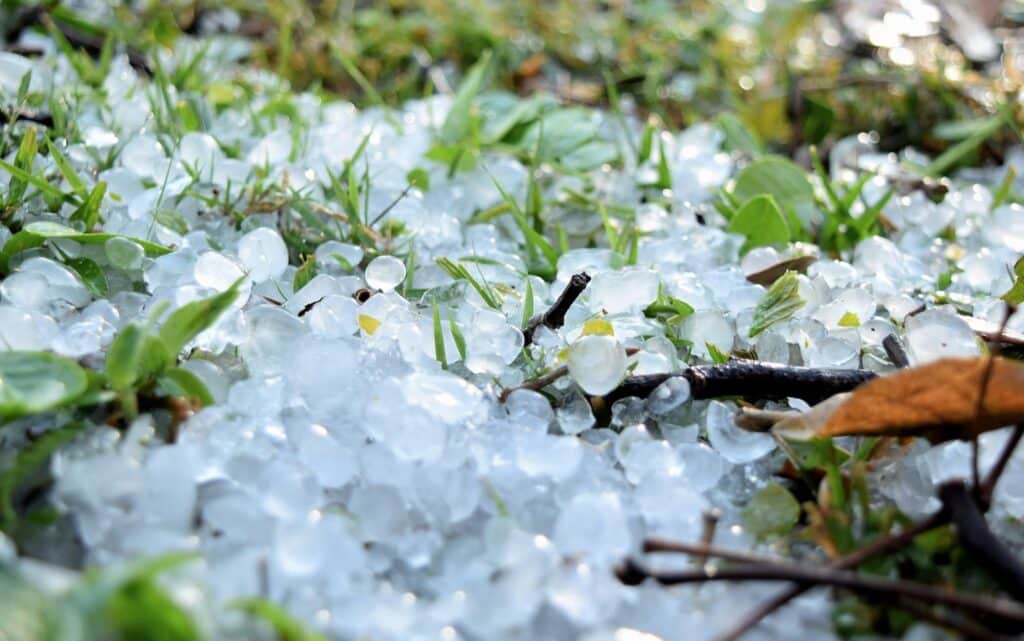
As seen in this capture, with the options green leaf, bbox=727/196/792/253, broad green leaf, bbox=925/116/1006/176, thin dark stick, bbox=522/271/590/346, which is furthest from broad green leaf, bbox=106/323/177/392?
broad green leaf, bbox=925/116/1006/176

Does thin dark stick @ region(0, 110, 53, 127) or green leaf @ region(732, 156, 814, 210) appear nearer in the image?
thin dark stick @ region(0, 110, 53, 127)

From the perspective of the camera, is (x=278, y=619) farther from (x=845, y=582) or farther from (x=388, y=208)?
(x=388, y=208)

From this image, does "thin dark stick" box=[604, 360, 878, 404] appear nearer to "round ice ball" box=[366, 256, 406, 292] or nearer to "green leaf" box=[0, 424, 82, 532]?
"round ice ball" box=[366, 256, 406, 292]

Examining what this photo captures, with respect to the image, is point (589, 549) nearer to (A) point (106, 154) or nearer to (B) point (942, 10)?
(A) point (106, 154)

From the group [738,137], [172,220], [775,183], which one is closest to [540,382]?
[172,220]

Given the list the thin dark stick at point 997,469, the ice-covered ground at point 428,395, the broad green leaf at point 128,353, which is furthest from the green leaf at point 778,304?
the broad green leaf at point 128,353

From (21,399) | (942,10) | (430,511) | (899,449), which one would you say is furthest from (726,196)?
(942,10)

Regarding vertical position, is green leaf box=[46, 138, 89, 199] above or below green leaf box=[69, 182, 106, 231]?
above
